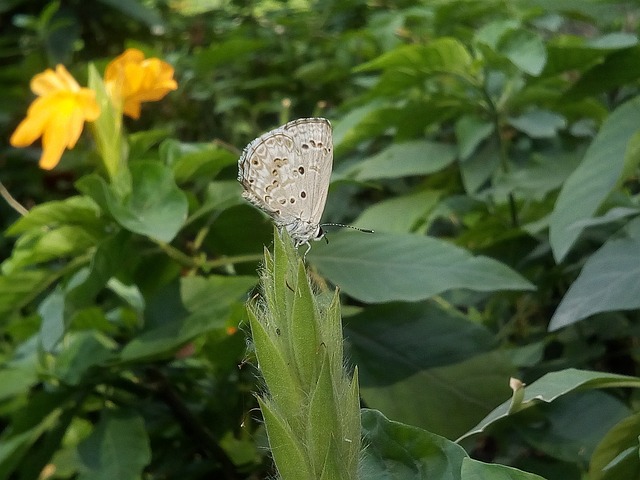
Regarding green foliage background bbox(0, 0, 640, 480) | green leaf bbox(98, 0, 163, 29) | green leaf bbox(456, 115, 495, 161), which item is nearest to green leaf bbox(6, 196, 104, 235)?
green foliage background bbox(0, 0, 640, 480)

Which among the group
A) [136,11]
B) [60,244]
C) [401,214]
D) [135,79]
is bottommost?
[136,11]

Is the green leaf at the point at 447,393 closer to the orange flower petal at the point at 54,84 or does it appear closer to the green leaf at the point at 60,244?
Answer: the green leaf at the point at 60,244

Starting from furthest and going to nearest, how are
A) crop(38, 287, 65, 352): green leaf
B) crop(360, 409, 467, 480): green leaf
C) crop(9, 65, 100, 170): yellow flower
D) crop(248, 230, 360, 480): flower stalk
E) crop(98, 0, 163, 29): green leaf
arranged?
1. crop(98, 0, 163, 29): green leaf
2. crop(9, 65, 100, 170): yellow flower
3. crop(38, 287, 65, 352): green leaf
4. crop(360, 409, 467, 480): green leaf
5. crop(248, 230, 360, 480): flower stalk

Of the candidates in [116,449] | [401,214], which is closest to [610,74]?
[401,214]

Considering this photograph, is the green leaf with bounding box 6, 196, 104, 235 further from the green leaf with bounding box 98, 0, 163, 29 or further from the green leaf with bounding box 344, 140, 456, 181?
the green leaf with bounding box 98, 0, 163, 29

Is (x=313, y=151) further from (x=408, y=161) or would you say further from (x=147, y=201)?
(x=408, y=161)

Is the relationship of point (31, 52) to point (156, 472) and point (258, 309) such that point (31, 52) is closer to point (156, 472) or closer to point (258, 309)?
point (156, 472)

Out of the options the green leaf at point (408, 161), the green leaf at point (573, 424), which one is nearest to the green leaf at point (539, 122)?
the green leaf at point (408, 161)
